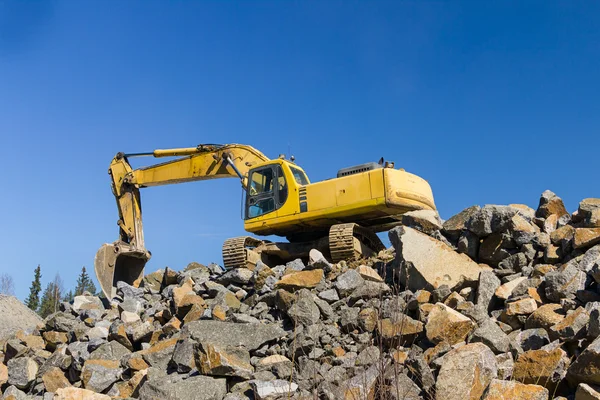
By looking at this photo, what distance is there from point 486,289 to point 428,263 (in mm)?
912

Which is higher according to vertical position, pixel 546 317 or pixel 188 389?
pixel 546 317

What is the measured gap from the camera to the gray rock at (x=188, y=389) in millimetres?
7191

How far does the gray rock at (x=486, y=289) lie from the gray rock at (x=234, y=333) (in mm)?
2563

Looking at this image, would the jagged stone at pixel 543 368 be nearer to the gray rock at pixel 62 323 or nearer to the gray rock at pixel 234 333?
the gray rock at pixel 234 333

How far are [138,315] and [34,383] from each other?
6.54ft

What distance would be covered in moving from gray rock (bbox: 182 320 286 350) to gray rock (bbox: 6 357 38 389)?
3.22m

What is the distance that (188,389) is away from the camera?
7.27 metres

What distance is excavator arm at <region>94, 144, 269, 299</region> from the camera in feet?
46.0

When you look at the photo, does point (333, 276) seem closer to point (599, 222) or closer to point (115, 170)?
point (599, 222)

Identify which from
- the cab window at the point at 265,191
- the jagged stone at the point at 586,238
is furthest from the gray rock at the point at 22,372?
the jagged stone at the point at 586,238

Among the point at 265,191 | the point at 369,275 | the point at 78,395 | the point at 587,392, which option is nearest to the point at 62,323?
the point at 78,395

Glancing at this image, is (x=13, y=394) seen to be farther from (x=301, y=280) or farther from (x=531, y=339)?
(x=531, y=339)

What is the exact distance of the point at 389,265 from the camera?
9.77 metres

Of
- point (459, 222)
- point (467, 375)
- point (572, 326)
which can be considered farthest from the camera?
point (459, 222)
